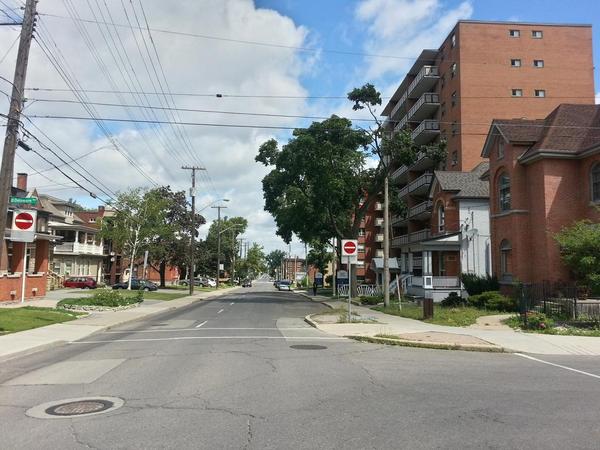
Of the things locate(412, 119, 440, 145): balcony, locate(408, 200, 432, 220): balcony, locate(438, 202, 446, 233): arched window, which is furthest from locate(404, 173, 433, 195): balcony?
locate(438, 202, 446, 233): arched window

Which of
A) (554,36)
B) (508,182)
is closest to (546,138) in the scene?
(508,182)

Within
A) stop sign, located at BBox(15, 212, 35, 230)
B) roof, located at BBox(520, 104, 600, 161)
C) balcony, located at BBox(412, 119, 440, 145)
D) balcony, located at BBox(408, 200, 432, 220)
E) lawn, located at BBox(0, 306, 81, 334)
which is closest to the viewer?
lawn, located at BBox(0, 306, 81, 334)

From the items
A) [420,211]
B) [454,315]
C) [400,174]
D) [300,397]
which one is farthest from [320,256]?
[300,397]

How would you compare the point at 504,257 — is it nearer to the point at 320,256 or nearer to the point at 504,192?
the point at 504,192

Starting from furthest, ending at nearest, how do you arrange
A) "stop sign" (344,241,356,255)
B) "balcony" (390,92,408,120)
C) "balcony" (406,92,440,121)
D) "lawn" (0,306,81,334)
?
1. "balcony" (390,92,408,120)
2. "balcony" (406,92,440,121)
3. "stop sign" (344,241,356,255)
4. "lawn" (0,306,81,334)

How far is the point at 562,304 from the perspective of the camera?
19562 millimetres

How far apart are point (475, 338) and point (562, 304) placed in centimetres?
641

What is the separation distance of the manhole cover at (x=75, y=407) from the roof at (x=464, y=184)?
30.5 metres

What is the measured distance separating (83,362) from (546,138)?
22894 millimetres

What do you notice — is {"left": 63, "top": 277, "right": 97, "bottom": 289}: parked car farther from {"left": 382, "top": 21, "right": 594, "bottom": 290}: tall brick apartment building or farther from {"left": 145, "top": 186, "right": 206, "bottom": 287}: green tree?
{"left": 382, "top": 21, "right": 594, "bottom": 290}: tall brick apartment building

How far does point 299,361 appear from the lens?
1116 centimetres

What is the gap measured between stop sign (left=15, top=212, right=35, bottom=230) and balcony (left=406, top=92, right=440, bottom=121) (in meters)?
49.4

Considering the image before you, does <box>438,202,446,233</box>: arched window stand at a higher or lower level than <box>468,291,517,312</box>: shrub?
higher

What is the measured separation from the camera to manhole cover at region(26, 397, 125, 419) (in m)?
6.77
